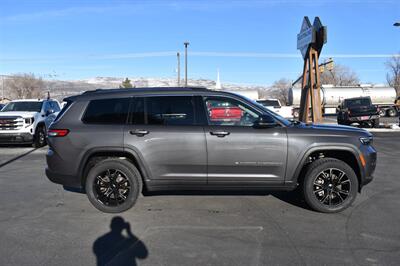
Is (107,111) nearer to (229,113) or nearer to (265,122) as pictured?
(229,113)

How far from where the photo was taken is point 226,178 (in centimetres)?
579

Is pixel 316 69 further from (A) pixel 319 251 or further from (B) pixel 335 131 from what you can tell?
(A) pixel 319 251

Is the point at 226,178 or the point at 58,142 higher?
the point at 58,142

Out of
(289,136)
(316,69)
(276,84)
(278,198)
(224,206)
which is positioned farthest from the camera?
(276,84)

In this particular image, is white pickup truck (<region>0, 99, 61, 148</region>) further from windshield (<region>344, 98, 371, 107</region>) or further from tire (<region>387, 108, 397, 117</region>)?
tire (<region>387, 108, 397, 117</region>)

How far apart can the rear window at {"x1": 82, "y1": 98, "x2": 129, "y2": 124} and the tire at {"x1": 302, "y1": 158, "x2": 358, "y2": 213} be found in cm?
290

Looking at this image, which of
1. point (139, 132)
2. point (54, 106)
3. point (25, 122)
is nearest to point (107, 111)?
point (139, 132)

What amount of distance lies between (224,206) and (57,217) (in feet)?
8.19

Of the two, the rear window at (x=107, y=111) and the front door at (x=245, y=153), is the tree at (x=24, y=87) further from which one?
the front door at (x=245, y=153)

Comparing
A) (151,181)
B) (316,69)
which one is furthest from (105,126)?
(316,69)

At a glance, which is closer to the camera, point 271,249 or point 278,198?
point 271,249

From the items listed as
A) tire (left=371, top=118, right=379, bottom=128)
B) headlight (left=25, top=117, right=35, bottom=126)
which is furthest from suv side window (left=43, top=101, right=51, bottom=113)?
tire (left=371, top=118, right=379, bottom=128)

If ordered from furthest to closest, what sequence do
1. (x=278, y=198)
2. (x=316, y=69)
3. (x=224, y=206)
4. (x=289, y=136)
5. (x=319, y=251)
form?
(x=316, y=69) < (x=278, y=198) < (x=224, y=206) < (x=289, y=136) < (x=319, y=251)

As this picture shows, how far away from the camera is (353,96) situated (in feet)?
139
